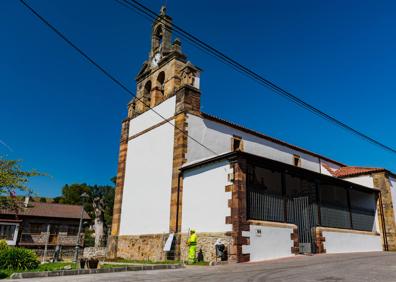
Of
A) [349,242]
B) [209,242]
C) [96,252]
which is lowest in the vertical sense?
[96,252]

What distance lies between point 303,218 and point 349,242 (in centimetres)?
384

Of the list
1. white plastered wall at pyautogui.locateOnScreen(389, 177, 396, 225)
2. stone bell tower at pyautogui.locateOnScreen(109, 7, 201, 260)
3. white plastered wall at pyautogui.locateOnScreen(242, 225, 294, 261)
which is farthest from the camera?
white plastered wall at pyautogui.locateOnScreen(389, 177, 396, 225)

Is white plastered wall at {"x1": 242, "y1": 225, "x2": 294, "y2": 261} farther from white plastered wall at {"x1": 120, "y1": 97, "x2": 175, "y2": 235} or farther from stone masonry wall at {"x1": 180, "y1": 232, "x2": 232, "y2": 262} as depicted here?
white plastered wall at {"x1": 120, "y1": 97, "x2": 175, "y2": 235}

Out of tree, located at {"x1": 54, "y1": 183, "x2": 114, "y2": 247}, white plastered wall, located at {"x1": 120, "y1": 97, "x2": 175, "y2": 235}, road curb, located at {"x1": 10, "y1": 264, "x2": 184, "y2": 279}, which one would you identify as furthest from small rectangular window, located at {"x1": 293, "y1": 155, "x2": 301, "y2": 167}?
tree, located at {"x1": 54, "y1": 183, "x2": 114, "y2": 247}

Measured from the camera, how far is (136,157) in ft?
69.5

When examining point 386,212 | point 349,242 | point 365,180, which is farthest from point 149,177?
point 386,212

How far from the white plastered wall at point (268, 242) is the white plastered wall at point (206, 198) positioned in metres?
1.02

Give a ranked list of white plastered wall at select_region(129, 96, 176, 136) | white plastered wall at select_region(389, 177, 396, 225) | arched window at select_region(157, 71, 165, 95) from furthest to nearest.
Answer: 1. white plastered wall at select_region(389, 177, 396, 225)
2. arched window at select_region(157, 71, 165, 95)
3. white plastered wall at select_region(129, 96, 176, 136)

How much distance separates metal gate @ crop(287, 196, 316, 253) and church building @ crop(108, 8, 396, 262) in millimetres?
46

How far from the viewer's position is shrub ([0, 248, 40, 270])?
10195 mm

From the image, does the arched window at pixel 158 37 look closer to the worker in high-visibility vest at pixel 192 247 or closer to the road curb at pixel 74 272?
the worker in high-visibility vest at pixel 192 247

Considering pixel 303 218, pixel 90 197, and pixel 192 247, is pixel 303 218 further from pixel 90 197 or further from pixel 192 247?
pixel 90 197

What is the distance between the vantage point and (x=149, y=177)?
19344 mm

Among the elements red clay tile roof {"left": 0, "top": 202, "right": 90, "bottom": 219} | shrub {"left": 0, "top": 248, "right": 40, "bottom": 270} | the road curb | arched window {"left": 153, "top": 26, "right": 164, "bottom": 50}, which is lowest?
the road curb
